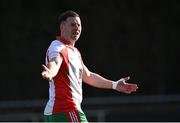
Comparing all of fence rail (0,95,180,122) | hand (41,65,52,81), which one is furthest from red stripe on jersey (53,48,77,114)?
fence rail (0,95,180,122)

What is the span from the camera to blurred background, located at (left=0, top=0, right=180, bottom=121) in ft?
48.0

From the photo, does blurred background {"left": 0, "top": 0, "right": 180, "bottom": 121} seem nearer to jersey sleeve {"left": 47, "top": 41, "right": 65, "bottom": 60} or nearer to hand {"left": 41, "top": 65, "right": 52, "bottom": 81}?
jersey sleeve {"left": 47, "top": 41, "right": 65, "bottom": 60}

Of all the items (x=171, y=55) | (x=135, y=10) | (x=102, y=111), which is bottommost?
(x=102, y=111)

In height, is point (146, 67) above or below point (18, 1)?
below

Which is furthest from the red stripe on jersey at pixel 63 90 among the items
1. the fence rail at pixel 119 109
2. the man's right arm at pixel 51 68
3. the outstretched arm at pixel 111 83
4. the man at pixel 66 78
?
the fence rail at pixel 119 109

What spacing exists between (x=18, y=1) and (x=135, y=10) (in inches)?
110

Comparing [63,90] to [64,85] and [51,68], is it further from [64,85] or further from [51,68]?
[51,68]

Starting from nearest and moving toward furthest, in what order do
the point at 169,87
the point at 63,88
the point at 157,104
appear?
1. the point at 63,88
2. the point at 157,104
3. the point at 169,87

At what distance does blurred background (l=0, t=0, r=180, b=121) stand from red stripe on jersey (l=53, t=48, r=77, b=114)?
8.75m

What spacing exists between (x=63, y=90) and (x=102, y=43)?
1005 centimetres

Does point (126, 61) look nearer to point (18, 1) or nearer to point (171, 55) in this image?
point (171, 55)

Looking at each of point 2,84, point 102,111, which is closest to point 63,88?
point 102,111

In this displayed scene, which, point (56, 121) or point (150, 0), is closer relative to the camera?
point (56, 121)

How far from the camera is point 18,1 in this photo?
1551 cm
